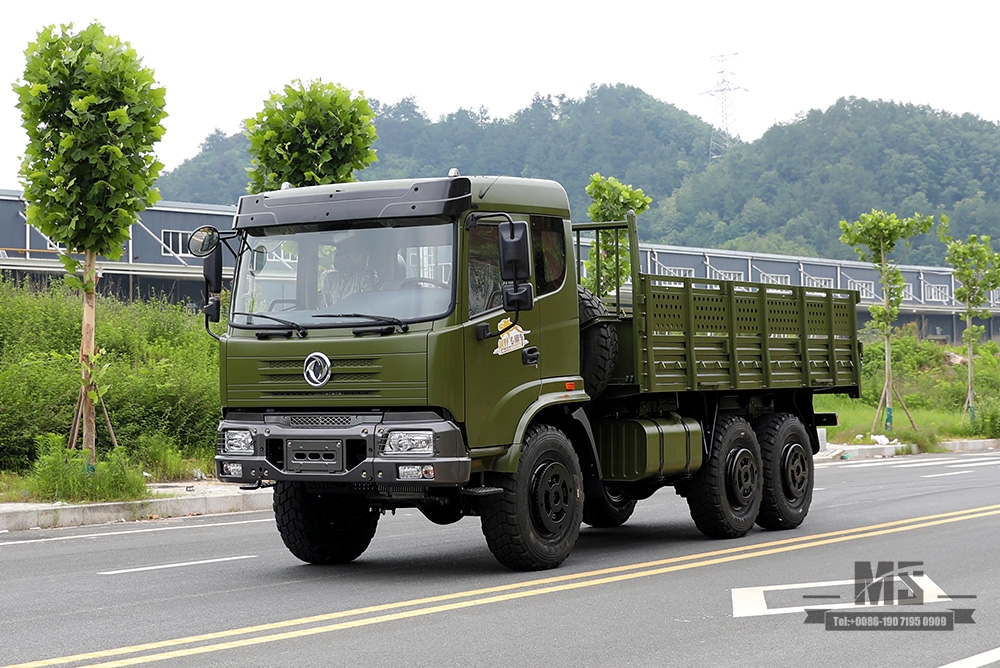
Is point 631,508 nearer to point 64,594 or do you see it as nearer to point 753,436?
point 753,436

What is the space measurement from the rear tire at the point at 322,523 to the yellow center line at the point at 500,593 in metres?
1.82

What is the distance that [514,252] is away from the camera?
927cm

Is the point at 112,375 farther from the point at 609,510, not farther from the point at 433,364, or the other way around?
the point at 433,364

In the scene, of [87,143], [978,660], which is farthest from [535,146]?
[978,660]

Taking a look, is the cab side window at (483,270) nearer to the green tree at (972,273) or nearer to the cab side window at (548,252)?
the cab side window at (548,252)

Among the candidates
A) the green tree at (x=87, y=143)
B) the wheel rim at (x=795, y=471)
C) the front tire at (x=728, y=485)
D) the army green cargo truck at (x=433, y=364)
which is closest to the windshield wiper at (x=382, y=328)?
the army green cargo truck at (x=433, y=364)

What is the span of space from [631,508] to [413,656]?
7.24m

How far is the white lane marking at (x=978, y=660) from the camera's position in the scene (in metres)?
6.67

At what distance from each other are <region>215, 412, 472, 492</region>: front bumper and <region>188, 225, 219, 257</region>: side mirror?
1.36m

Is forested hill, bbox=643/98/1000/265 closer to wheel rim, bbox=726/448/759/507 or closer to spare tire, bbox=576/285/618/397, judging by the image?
wheel rim, bbox=726/448/759/507

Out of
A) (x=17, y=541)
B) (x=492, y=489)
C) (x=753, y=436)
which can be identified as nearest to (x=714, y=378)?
(x=753, y=436)

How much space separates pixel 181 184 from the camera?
12619 cm

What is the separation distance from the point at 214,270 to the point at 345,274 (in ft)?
3.56

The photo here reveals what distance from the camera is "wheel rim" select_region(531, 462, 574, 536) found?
998 cm
